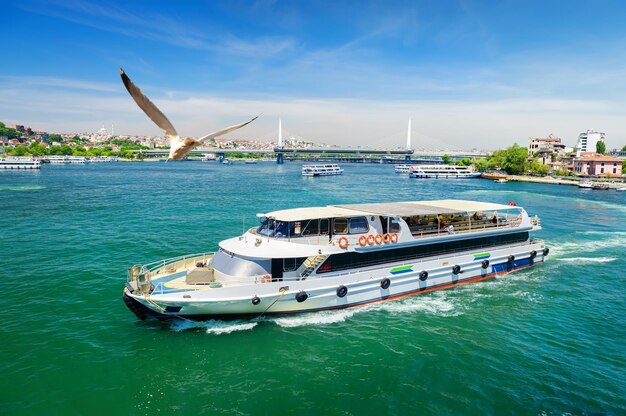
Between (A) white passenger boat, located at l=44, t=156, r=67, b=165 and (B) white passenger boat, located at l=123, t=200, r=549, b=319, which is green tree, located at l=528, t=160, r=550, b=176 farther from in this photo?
(A) white passenger boat, located at l=44, t=156, r=67, b=165

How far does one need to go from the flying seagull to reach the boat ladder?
273 inches

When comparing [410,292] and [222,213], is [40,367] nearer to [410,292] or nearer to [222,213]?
[410,292]

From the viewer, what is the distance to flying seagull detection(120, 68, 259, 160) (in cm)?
935

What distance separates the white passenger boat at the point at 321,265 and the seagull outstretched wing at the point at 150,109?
603 cm

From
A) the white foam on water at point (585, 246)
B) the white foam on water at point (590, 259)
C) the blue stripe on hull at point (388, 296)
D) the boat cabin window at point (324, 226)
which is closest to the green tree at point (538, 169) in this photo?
the white foam on water at point (585, 246)

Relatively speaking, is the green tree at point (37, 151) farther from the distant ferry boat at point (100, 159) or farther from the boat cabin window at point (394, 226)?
the boat cabin window at point (394, 226)

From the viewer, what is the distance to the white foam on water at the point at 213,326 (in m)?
14.7

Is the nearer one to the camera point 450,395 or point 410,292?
point 450,395

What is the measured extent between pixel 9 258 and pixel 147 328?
1413 centimetres

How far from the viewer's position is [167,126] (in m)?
10.9

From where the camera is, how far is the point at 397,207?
20.2m

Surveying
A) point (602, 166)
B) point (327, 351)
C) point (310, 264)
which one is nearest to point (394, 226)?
point (310, 264)

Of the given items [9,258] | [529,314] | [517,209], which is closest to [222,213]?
[9,258]

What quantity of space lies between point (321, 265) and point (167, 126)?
8.32 metres
